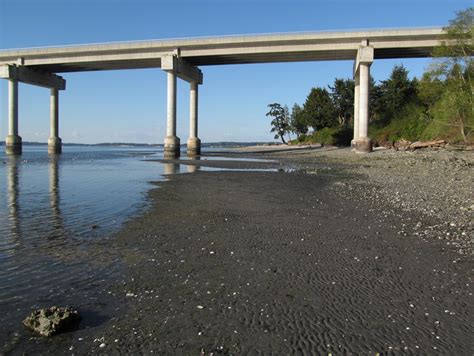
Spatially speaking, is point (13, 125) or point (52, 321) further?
point (13, 125)

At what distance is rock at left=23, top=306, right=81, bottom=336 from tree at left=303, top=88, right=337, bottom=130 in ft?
280

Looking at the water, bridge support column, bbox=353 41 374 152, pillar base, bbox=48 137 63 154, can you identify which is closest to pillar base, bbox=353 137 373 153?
bridge support column, bbox=353 41 374 152

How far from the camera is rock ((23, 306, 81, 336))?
3889mm

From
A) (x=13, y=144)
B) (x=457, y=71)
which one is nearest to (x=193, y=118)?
(x=13, y=144)

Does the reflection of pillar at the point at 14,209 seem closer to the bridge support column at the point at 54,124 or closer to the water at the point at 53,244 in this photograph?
the water at the point at 53,244

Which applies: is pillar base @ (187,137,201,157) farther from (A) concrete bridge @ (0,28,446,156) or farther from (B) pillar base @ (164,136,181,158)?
(B) pillar base @ (164,136,181,158)

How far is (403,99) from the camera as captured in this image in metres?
61.7

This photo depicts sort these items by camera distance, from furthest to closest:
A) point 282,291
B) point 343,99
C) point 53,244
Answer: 1. point 343,99
2. point 53,244
3. point 282,291

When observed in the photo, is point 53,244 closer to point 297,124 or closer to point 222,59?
point 222,59

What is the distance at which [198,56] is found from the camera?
51.7 metres

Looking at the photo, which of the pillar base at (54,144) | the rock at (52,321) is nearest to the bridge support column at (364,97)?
the rock at (52,321)

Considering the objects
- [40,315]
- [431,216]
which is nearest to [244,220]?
[431,216]

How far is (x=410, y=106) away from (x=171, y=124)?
35.2 metres

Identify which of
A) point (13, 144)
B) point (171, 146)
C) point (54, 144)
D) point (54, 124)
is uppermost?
point (54, 124)
